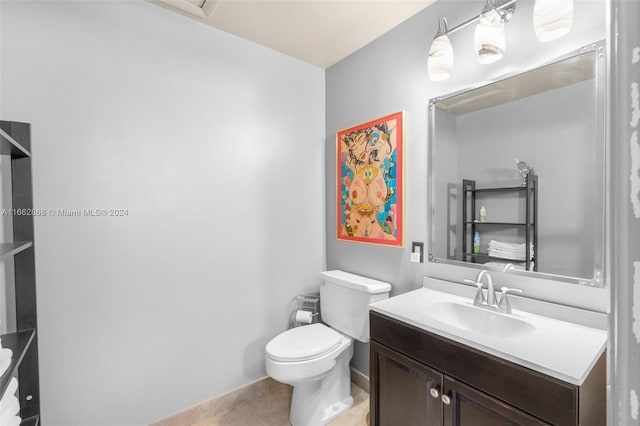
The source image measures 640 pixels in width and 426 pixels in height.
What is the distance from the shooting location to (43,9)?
1392 mm

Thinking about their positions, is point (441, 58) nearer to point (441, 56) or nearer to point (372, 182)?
point (441, 56)

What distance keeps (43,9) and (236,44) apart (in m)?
0.95

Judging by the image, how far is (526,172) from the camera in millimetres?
1320

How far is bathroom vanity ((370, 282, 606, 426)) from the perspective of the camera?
90 centimetres

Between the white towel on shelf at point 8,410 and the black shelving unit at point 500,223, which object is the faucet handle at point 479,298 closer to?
the black shelving unit at point 500,223

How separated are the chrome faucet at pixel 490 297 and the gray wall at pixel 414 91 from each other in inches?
3.0

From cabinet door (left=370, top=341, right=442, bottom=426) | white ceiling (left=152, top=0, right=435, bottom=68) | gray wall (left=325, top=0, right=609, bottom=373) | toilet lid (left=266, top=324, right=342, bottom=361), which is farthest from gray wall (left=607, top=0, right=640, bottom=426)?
white ceiling (left=152, top=0, right=435, bottom=68)

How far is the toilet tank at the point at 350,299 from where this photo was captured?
1.78 meters

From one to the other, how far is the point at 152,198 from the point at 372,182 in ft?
4.38

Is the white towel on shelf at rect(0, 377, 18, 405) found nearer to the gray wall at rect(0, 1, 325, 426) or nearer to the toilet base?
the gray wall at rect(0, 1, 325, 426)

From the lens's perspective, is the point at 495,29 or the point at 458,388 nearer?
the point at 458,388

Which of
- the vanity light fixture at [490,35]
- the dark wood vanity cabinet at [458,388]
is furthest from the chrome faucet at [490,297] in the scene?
the vanity light fixture at [490,35]

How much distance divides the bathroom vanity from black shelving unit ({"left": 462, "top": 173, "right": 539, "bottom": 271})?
0.23 m

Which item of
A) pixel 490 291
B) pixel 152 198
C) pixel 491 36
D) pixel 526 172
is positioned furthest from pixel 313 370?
pixel 491 36
